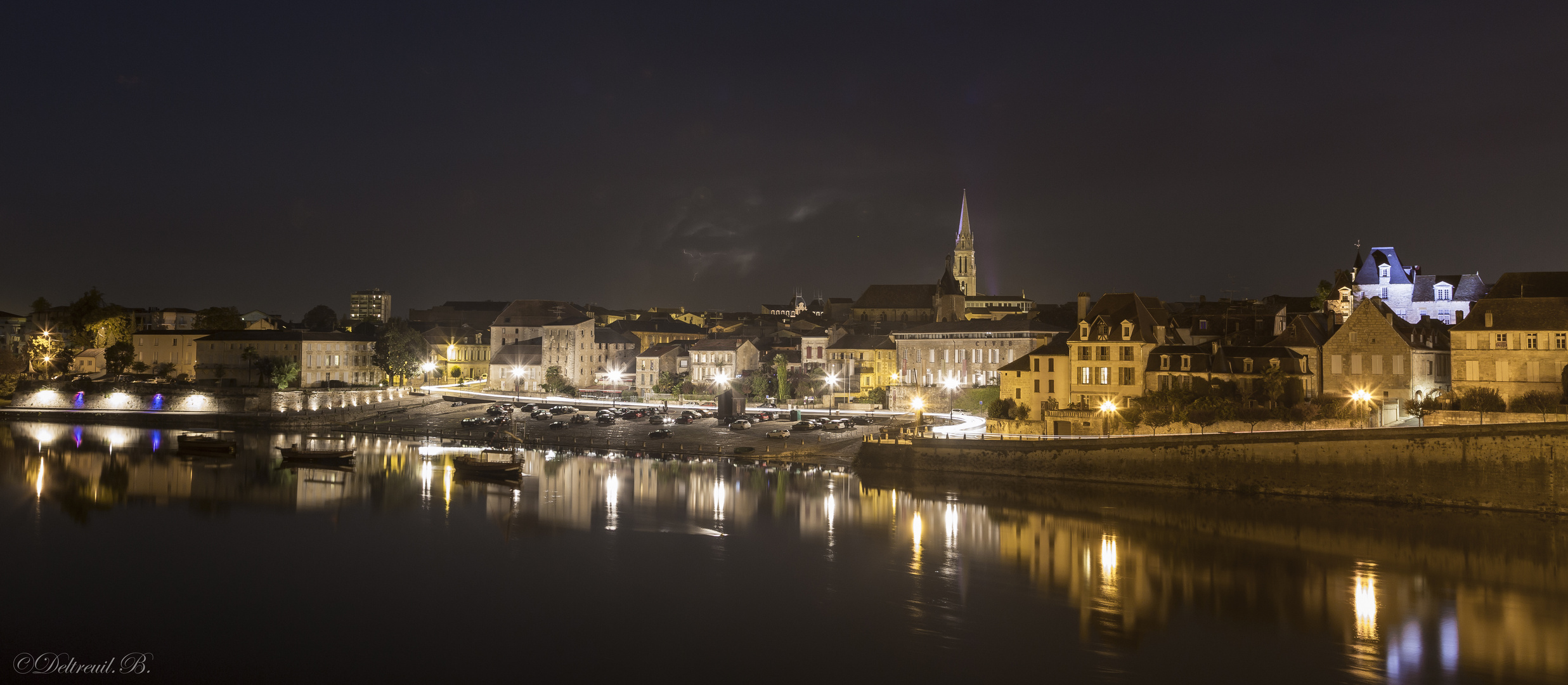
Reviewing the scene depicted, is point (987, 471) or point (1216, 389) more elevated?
point (1216, 389)

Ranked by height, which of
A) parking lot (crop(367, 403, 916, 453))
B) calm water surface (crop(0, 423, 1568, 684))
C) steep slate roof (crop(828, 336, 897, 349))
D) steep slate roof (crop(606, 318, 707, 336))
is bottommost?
calm water surface (crop(0, 423, 1568, 684))

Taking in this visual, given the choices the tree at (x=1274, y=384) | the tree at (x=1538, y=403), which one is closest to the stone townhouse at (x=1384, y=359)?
the tree at (x=1274, y=384)

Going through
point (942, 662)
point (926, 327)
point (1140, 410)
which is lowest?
point (942, 662)

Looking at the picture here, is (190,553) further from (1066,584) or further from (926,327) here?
(926,327)

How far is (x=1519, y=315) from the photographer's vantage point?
124ft

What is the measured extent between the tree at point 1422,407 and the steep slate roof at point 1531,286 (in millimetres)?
5348

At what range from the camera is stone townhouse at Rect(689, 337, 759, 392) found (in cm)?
7306

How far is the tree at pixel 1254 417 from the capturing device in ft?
123

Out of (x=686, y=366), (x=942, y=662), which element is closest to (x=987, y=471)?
(x=942, y=662)

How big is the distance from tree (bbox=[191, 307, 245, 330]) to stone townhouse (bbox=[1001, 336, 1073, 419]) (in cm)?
7255

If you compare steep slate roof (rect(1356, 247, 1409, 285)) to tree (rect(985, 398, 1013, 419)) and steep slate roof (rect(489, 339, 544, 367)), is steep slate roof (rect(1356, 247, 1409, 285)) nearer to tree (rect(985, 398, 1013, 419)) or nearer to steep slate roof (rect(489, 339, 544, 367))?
tree (rect(985, 398, 1013, 419))

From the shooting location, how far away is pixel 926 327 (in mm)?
68062

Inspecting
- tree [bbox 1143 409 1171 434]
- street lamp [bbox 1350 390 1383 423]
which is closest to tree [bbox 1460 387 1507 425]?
street lamp [bbox 1350 390 1383 423]

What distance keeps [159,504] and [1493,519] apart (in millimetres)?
47071
